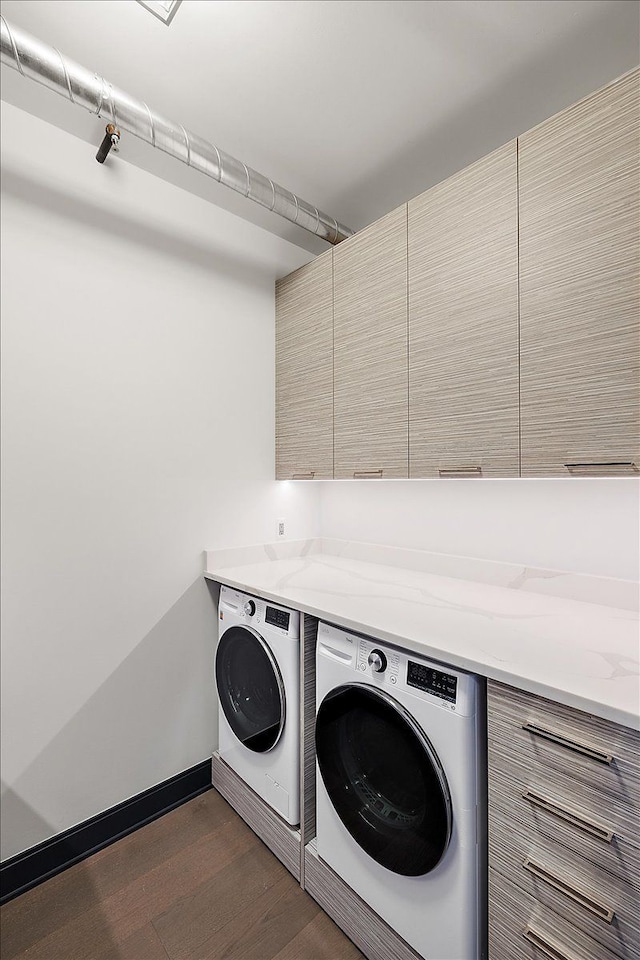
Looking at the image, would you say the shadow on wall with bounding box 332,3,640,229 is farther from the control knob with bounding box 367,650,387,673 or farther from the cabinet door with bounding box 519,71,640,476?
the control knob with bounding box 367,650,387,673

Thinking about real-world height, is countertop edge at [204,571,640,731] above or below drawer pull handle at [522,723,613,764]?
above

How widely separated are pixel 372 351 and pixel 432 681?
4.34 feet

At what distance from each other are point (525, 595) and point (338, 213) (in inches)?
81.6

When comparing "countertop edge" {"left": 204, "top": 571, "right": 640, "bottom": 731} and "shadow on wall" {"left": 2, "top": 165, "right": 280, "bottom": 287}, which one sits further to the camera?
"shadow on wall" {"left": 2, "top": 165, "right": 280, "bottom": 287}

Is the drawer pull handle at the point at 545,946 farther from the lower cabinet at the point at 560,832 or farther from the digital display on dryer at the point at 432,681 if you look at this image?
the digital display on dryer at the point at 432,681

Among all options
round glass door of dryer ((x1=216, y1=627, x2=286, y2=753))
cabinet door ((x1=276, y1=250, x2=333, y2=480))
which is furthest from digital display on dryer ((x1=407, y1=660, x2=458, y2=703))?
cabinet door ((x1=276, y1=250, x2=333, y2=480))

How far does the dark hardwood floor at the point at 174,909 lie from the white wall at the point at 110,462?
0.68ft

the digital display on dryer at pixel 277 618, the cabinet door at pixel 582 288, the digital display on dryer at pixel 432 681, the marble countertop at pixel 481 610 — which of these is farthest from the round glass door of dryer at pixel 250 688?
the cabinet door at pixel 582 288

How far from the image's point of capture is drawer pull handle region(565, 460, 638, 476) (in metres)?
1.20

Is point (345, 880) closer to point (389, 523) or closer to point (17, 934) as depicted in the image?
point (17, 934)

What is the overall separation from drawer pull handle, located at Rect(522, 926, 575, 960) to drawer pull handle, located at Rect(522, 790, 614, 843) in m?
0.27

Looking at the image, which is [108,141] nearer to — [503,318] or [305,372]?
[305,372]

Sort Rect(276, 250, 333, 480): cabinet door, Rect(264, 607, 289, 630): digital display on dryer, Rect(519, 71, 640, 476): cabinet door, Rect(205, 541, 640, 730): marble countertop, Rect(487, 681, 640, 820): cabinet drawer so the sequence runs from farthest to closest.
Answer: Rect(276, 250, 333, 480): cabinet door < Rect(264, 607, 289, 630): digital display on dryer < Rect(519, 71, 640, 476): cabinet door < Rect(205, 541, 640, 730): marble countertop < Rect(487, 681, 640, 820): cabinet drawer

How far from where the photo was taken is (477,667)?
1.05m
